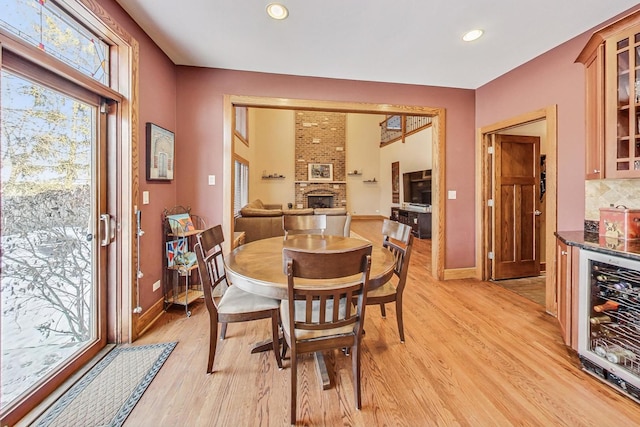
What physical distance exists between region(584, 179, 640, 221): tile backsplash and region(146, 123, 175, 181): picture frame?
376 cm

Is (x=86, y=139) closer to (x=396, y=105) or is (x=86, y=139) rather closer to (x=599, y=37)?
(x=396, y=105)

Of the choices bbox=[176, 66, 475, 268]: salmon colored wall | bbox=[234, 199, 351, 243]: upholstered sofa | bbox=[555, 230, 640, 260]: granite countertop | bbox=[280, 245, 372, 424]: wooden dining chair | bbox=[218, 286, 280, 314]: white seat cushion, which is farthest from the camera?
bbox=[234, 199, 351, 243]: upholstered sofa

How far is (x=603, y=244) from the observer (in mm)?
1701

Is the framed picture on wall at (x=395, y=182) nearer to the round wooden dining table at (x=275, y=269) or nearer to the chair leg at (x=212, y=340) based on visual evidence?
the round wooden dining table at (x=275, y=269)

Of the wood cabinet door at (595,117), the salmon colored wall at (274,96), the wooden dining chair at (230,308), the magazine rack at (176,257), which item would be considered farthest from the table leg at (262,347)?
the wood cabinet door at (595,117)

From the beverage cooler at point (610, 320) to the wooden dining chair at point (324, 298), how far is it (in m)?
1.53

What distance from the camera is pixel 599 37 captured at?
6.07 ft

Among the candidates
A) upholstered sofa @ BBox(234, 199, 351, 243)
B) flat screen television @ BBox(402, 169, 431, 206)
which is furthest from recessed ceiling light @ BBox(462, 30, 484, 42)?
flat screen television @ BBox(402, 169, 431, 206)

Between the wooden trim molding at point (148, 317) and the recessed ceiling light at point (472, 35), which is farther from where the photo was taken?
the recessed ceiling light at point (472, 35)

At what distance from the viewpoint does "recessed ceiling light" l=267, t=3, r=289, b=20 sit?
1931 mm

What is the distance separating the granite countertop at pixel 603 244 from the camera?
1499 millimetres

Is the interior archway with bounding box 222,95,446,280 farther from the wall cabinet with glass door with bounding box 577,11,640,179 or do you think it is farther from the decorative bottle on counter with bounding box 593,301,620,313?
the decorative bottle on counter with bounding box 593,301,620,313

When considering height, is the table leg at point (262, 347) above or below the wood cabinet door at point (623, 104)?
below

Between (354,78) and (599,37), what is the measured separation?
2065 mm
